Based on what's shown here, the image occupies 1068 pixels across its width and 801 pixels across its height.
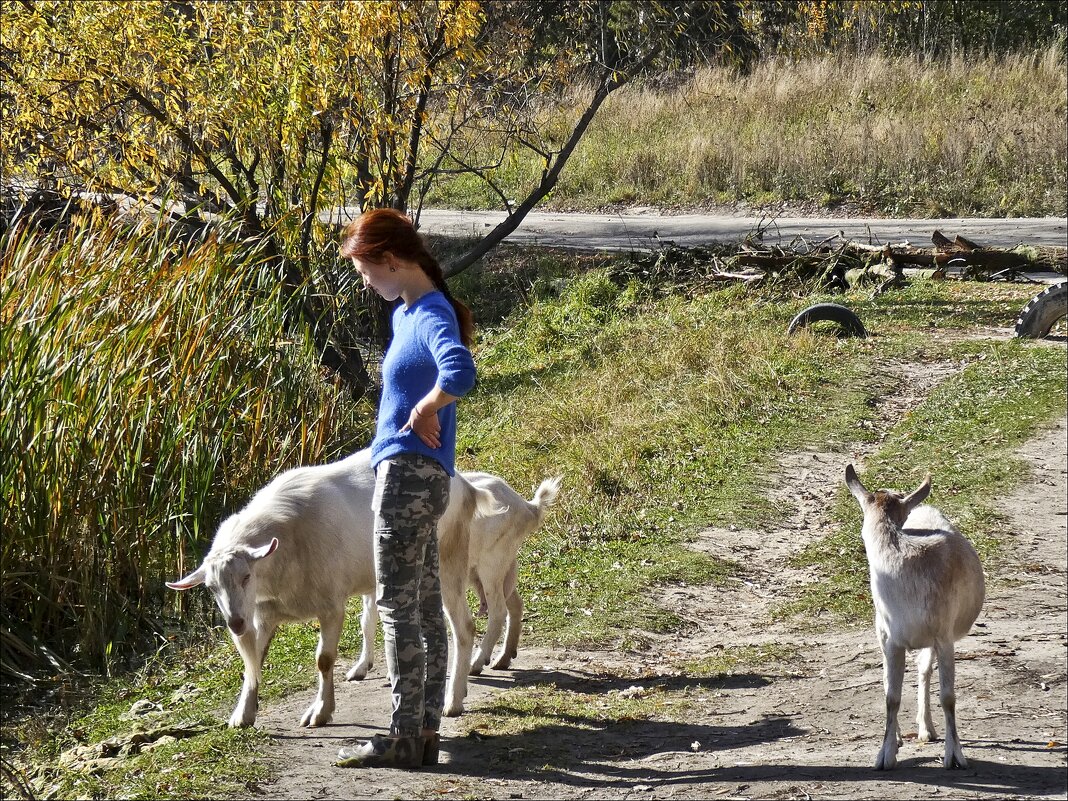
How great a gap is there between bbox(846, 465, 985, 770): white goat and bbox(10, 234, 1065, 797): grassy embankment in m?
1.24

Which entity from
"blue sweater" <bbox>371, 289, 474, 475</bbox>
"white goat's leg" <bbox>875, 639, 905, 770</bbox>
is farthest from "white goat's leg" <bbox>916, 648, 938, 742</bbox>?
"blue sweater" <bbox>371, 289, 474, 475</bbox>

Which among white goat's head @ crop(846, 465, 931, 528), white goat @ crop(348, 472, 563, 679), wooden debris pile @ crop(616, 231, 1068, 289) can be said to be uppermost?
wooden debris pile @ crop(616, 231, 1068, 289)

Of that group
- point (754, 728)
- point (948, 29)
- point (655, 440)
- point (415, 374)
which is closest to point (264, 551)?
point (415, 374)

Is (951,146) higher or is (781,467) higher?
(951,146)

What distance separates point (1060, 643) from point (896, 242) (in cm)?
1190

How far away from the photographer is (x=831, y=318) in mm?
12984

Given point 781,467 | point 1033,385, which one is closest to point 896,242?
point 1033,385

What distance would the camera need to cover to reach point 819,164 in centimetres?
2191

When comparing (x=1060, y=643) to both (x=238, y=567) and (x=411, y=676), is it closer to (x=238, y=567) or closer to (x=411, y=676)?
(x=411, y=676)

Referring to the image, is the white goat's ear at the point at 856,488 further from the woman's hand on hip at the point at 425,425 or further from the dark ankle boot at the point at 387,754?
the dark ankle boot at the point at 387,754

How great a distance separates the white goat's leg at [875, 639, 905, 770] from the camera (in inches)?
179

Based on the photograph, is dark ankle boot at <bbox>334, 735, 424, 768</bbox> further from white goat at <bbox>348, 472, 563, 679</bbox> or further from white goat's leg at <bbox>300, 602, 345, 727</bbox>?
white goat at <bbox>348, 472, 563, 679</bbox>

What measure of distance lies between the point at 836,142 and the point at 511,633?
17.7 meters

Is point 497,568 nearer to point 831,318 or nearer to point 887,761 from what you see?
point 887,761
